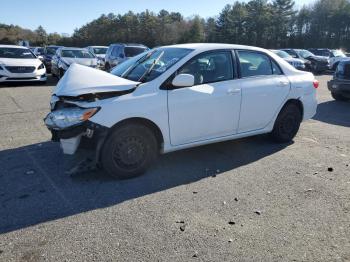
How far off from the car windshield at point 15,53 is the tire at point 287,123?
12293mm

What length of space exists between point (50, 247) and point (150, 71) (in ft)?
9.03

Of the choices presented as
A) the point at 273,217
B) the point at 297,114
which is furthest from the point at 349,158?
the point at 273,217

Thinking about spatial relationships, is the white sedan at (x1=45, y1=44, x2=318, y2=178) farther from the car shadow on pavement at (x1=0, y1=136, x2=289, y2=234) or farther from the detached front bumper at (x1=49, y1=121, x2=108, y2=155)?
the car shadow on pavement at (x1=0, y1=136, x2=289, y2=234)

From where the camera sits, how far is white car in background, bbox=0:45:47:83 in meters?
14.1

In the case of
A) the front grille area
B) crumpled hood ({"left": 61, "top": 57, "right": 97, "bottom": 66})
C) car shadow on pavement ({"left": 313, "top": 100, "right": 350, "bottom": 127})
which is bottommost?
car shadow on pavement ({"left": 313, "top": 100, "right": 350, "bottom": 127})

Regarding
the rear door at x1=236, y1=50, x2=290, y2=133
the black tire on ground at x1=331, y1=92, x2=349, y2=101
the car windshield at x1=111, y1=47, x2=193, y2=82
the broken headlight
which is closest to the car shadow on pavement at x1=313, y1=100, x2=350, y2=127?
the black tire on ground at x1=331, y1=92, x2=349, y2=101

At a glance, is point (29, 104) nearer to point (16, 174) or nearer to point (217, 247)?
point (16, 174)

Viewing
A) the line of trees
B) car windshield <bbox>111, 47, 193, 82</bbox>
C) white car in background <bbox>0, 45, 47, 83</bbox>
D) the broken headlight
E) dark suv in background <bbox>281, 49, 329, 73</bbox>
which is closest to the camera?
the broken headlight

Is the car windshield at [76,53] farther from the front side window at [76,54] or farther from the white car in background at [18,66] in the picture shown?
the white car in background at [18,66]

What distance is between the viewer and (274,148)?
6363 mm

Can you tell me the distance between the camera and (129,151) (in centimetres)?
478

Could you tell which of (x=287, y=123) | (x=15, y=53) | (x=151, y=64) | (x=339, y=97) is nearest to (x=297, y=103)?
(x=287, y=123)

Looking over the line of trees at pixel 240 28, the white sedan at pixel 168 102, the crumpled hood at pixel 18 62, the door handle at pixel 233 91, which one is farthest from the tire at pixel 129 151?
the line of trees at pixel 240 28

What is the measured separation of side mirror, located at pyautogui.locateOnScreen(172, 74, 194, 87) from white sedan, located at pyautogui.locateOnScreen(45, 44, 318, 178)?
13 mm
